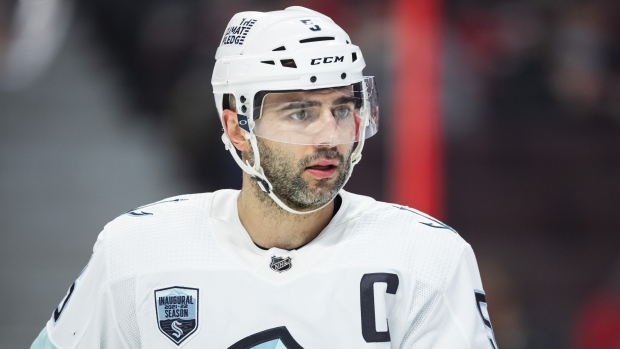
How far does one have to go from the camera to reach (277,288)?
2.17 metres

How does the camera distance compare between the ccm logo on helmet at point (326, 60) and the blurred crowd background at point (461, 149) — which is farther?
the blurred crowd background at point (461, 149)

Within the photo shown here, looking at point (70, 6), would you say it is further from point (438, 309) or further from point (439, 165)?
point (438, 309)

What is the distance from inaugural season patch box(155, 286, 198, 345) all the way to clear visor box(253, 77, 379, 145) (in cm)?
33

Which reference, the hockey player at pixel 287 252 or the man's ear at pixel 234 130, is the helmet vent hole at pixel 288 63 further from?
the man's ear at pixel 234 130

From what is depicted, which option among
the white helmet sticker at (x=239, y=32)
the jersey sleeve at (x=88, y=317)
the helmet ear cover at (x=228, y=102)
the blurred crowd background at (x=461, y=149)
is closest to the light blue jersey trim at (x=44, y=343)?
the jersey sleeve at (x=88, y=317)

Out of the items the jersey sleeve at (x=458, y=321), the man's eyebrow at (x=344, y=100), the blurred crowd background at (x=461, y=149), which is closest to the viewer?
the jersey sleeve at (x=458, y=321)

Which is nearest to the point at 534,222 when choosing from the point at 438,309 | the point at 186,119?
the point at 186,119

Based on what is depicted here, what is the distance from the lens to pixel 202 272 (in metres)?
2.21

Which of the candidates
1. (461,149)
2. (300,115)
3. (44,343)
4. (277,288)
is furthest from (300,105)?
(461,149)

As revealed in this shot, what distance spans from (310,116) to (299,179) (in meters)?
0.12

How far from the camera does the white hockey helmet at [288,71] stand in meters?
2.19

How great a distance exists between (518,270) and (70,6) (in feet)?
7.33

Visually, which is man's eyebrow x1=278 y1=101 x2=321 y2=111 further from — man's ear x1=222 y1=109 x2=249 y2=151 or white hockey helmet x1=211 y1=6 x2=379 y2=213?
man's ear x1=222 y1=109 x2=249 y2=151

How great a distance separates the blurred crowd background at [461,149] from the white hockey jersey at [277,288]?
6.85ft
